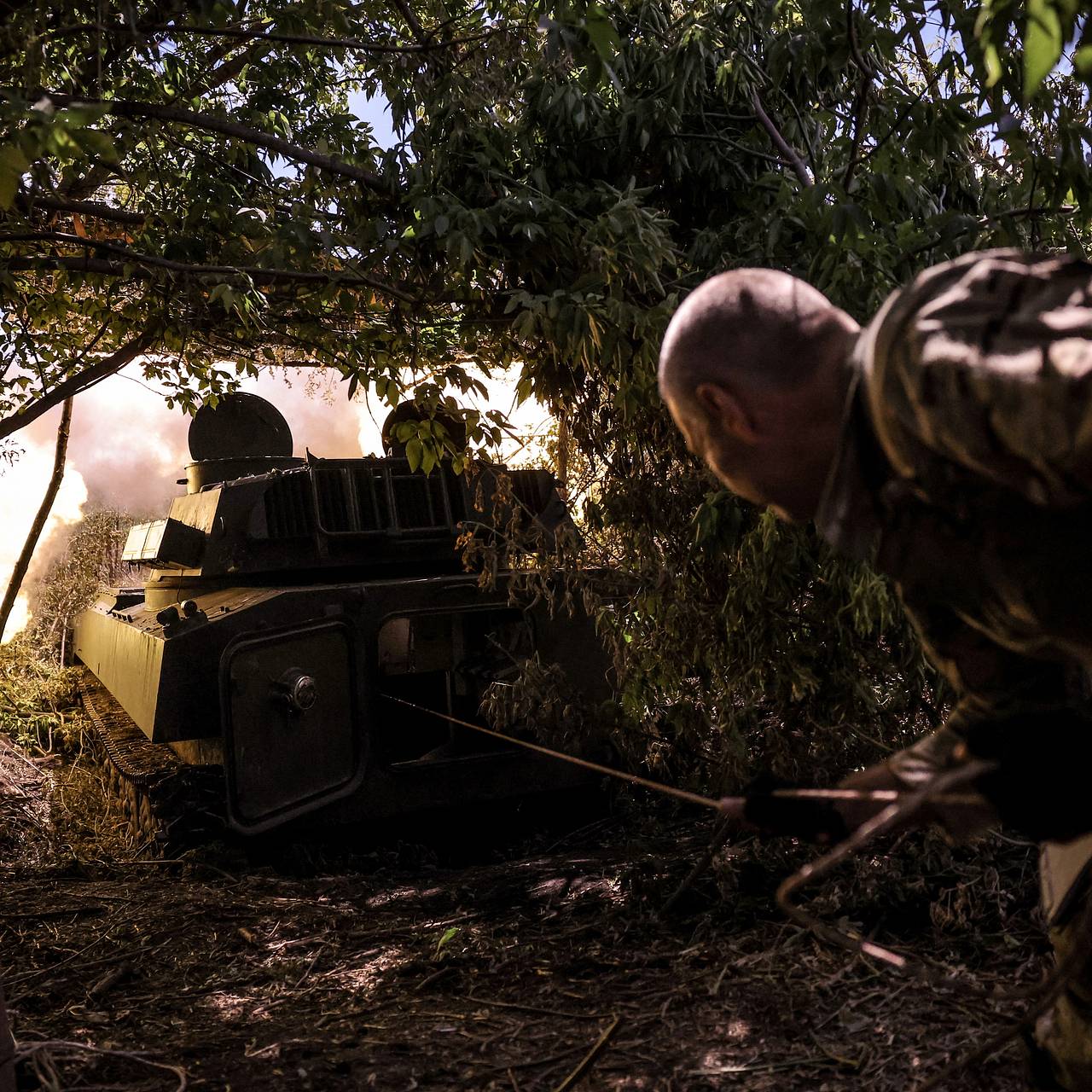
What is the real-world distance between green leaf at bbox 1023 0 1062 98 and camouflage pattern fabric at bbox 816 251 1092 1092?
0.25 metres

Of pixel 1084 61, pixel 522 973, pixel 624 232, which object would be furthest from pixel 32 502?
pixel 1084 61

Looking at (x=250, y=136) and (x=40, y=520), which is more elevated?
(x=250, y=136)

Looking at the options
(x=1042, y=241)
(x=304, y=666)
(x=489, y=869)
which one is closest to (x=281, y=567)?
(x=304, y=666)

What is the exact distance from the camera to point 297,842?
19.2 ft

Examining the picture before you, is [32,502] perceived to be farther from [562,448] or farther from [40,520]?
[562,448]

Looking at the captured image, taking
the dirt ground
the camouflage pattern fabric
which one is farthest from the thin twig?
the camouflage pattern fabric

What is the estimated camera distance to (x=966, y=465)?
132cm

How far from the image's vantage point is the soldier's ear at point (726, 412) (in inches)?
62.2

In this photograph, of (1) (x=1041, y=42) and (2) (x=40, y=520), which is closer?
(1) (x=1041, y=42)

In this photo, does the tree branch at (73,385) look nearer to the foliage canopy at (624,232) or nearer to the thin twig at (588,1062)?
the foliage canopy at (624,232)

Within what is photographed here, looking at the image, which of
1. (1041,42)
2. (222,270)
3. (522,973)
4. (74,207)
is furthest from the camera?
(74,207)

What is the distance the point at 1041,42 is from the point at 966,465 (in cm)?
62

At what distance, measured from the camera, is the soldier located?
126cm

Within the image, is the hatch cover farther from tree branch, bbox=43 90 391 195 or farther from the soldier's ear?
the soldier's ear
